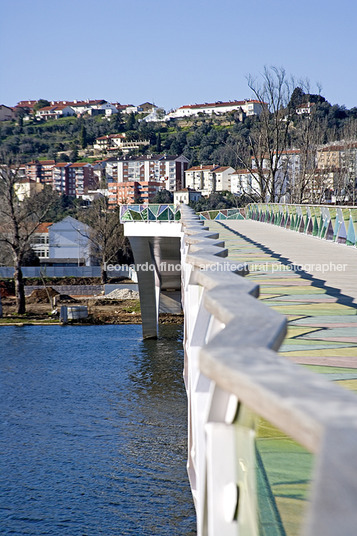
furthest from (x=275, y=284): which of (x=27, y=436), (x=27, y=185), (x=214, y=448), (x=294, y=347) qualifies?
(x=27, y=185)

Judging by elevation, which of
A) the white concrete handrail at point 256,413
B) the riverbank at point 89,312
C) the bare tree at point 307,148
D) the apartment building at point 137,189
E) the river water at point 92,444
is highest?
the bare tree at point 307,148

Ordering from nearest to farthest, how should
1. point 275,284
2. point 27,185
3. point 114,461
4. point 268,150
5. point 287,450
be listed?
point 287,450 → point 275,284 → point 114,461 → point 268,150 → point 27,185

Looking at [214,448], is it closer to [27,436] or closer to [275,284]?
[275,284]

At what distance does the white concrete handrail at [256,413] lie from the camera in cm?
79

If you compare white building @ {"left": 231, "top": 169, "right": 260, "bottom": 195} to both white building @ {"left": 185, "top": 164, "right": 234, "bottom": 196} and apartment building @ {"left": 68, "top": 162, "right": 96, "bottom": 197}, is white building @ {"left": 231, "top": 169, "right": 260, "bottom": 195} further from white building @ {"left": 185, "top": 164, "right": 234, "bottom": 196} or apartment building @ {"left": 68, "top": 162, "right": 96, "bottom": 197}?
apartment building @ {"left": 68, "top": 162, "right": 96, "bottom": 197}

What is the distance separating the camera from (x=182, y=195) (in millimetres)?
127750

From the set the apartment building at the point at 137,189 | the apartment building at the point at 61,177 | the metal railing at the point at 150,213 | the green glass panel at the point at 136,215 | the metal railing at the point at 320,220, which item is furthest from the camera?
the apartment building at the point at 61,177

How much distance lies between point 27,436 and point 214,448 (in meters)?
15.6

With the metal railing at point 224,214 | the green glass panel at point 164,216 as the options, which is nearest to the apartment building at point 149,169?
the metal railing at point 224,214

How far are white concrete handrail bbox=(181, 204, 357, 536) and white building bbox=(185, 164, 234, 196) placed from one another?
14320 cm

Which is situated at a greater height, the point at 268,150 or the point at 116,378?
the point at 268,150

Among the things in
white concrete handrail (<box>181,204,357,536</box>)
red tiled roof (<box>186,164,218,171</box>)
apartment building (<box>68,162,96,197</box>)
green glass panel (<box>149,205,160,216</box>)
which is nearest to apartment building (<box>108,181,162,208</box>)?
red tiled roof (<box>186,164,218,171</box>)

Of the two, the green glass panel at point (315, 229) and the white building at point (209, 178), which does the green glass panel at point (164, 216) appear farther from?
the white building at point (209, 178)

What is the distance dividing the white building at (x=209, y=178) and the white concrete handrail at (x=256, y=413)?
143 meters
